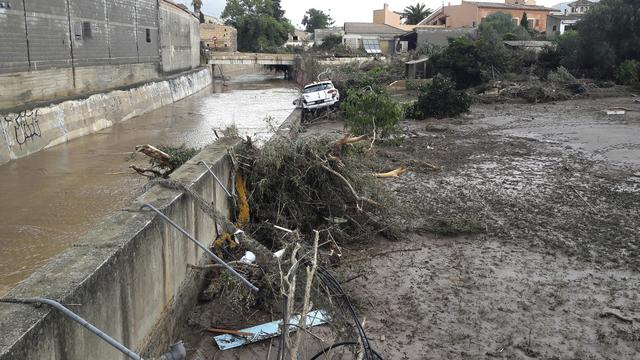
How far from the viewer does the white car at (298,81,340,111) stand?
81.1 ft

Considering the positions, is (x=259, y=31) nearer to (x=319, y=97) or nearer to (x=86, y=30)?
(x=86, y=30)

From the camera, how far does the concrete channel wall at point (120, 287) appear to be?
3.25 meters

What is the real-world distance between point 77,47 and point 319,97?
35.3ft

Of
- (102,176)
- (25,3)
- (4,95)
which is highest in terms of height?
(25,3)

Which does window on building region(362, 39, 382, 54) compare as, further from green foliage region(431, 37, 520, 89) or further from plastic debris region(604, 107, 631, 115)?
plastic debris region(604, 107, 631, 115)

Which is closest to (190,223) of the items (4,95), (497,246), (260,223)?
(260,223)

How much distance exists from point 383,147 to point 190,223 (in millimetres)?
10981

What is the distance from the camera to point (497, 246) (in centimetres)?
822

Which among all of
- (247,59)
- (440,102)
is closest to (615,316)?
(440,102)

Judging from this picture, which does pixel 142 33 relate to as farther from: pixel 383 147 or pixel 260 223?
pixel 260 223

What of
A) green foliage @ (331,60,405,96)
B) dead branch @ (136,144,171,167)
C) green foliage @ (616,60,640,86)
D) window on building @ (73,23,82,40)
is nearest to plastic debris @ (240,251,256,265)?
dead branch @ (136,144,171,167)

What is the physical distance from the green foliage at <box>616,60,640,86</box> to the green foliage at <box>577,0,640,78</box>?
1.08 metres

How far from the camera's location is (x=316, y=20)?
123 meters

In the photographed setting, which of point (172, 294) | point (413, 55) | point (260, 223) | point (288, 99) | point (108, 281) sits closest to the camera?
point (108, 281)
